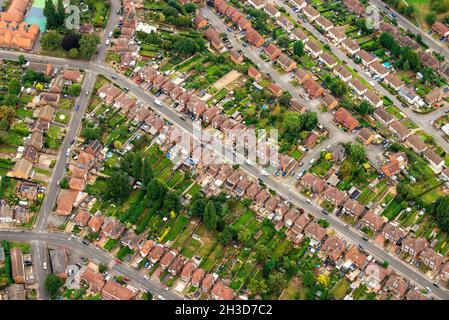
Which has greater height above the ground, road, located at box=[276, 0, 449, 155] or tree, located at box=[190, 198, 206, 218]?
road, located at box=[276, 0, 449, 155]

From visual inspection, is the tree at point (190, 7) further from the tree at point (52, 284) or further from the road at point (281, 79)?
the tree at point (52, 284)

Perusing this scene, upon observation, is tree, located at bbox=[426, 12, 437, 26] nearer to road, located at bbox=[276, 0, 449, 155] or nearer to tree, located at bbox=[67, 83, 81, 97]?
road, located at bbox=[276, 0, 449, 155]

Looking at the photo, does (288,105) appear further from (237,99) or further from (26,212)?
(26,212)

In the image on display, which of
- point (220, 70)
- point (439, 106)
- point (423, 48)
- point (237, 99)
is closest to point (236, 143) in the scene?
point (237, 99)

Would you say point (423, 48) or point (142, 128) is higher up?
point (423, 48)

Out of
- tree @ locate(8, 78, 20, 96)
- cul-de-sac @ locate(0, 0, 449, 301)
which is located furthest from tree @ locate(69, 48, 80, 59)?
tree @ locate(8, 78, 20, 96)

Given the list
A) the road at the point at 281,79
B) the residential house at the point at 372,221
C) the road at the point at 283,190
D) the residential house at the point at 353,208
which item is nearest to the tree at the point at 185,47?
the road at the point at 281,79

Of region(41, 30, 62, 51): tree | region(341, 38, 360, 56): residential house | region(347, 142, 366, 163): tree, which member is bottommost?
region(347, 142, 366, 163): tree
